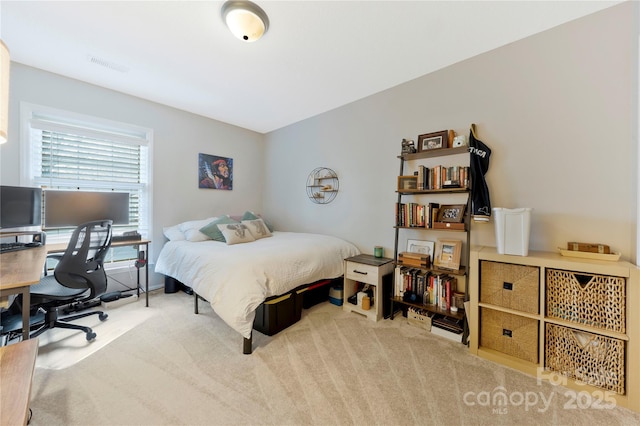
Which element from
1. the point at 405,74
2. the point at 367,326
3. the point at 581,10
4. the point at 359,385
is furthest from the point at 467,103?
the point at 359,385

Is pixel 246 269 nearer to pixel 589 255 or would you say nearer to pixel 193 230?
pixel 193 230

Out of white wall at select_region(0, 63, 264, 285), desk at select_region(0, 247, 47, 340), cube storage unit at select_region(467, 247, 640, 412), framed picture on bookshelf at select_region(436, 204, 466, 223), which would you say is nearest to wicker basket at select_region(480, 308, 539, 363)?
cube storage unit at select_region(467, 247, 640, 412)

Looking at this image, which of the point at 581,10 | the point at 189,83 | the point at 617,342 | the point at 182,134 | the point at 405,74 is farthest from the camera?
the point at 182,134

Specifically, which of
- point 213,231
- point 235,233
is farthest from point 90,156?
point 235,233

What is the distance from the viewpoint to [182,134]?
3514 mm

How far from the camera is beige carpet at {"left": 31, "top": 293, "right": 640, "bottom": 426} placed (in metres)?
1.36

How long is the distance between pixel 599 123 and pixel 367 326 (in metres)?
2.37

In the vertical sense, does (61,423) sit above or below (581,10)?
below

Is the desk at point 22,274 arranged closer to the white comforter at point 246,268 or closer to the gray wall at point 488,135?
the white comforter at point 246,268

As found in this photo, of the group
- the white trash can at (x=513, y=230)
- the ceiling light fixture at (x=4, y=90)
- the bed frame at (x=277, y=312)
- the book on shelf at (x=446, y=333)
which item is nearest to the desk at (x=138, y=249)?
the bed frame at (x=277, y=312)

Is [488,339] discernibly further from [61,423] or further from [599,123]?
[61,423]

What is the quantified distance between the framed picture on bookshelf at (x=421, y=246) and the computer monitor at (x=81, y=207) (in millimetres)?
3171

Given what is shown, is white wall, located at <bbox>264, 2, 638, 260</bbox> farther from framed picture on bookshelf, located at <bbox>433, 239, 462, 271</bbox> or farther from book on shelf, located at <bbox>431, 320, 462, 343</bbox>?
book on shelf, located at <bbox>431, 320, 462, 343</bbox>

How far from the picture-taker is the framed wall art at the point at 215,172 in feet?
12.2
